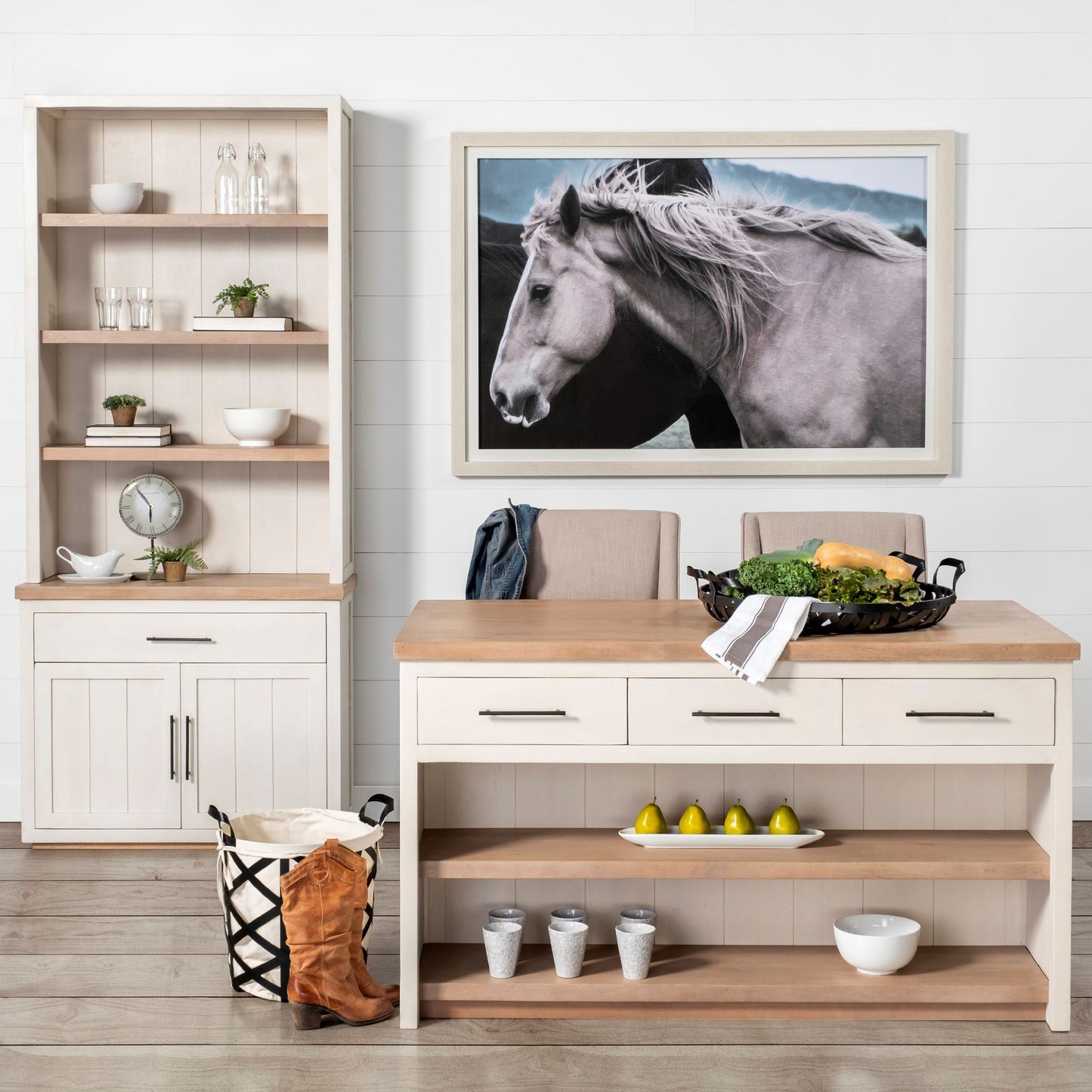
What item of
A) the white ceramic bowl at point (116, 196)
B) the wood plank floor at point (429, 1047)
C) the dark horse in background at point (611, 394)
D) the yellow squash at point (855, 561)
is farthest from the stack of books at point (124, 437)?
the yellow squash at point (855, 561)

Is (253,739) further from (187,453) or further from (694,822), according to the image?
(694,822)

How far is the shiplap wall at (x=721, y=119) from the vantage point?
12.5 ft

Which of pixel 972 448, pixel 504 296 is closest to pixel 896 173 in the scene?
pixel 972 448

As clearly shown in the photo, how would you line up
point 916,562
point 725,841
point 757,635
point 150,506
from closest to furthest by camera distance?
point 757,635 < point 725,841 < point 916,562 < point 150,506

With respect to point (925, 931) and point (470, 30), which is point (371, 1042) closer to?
point (925, 931)

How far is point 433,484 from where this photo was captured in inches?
155

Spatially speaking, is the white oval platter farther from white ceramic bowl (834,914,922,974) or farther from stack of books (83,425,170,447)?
stack of books (83,425,170,447)

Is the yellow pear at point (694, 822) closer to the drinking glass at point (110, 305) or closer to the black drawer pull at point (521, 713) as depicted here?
the black drawer pull at point (521, 713)

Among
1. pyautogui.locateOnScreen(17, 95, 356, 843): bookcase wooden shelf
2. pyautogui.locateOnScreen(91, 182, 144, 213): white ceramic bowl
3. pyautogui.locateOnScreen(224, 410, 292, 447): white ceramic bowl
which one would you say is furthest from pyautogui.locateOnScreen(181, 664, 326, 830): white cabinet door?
pyautogui.locateOnScreen(91, 182, 144, 213): white ceramic bowl

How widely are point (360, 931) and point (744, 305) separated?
7.59 ft

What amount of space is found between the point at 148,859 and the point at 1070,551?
302 cm

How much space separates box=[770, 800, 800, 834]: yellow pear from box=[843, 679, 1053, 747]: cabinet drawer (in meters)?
0.25

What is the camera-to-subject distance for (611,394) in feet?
12.7

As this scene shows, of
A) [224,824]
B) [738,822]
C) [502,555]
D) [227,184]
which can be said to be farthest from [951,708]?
[227,184]
